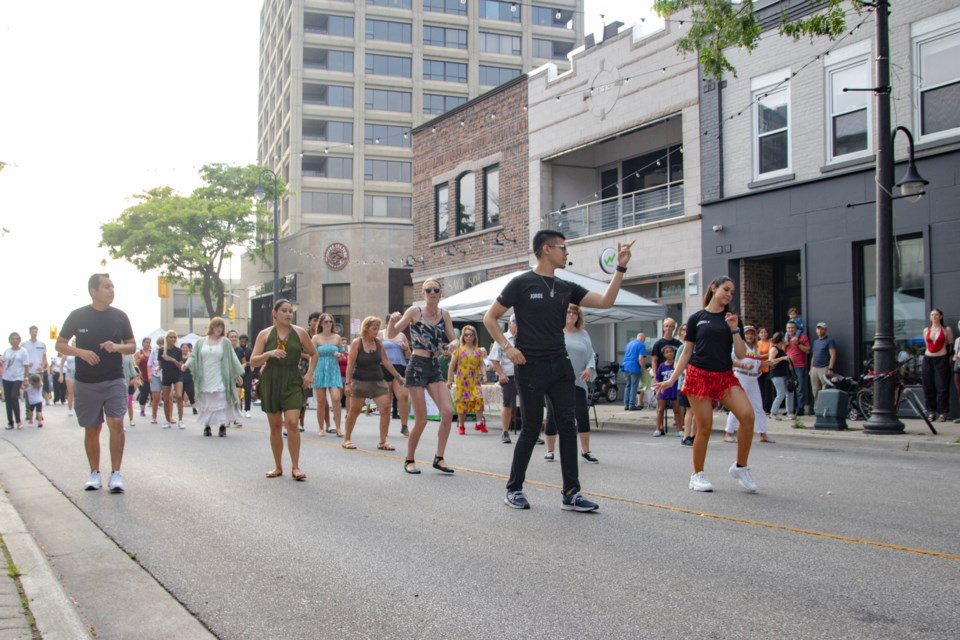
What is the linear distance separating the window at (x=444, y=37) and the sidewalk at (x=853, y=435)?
57.2m

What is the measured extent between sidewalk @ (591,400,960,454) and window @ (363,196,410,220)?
51342mm

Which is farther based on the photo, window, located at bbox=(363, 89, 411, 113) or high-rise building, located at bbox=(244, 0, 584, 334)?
window, located at bbox=(363, 89, 411, 113)

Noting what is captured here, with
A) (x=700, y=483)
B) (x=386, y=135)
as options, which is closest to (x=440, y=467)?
(x=700, y=483)

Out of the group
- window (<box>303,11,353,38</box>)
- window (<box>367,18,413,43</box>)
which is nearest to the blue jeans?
window (<box>303,11,353,38</box>)

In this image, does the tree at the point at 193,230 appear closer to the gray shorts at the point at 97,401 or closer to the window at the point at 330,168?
the window at the point at 330,168

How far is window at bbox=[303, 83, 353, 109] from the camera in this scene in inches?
2606

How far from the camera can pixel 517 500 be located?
274 inches

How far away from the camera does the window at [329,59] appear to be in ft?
218

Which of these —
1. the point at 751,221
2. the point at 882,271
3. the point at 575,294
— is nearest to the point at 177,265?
the point at 751,221

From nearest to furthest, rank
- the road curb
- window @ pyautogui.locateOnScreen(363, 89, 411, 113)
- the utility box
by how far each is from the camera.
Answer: the road curb
the utility box
window @ pyautogui.locateOnScreen(363, 89, 411, 113)

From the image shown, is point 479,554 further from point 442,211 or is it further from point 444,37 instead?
point 444,37

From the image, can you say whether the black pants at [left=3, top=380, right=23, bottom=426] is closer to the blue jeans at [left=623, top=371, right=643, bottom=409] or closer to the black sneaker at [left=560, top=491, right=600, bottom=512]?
the blue jeans at [left=623, top=371, right=643, bottom=409]

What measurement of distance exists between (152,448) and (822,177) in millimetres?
12620

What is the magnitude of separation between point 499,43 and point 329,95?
14.2 meters
